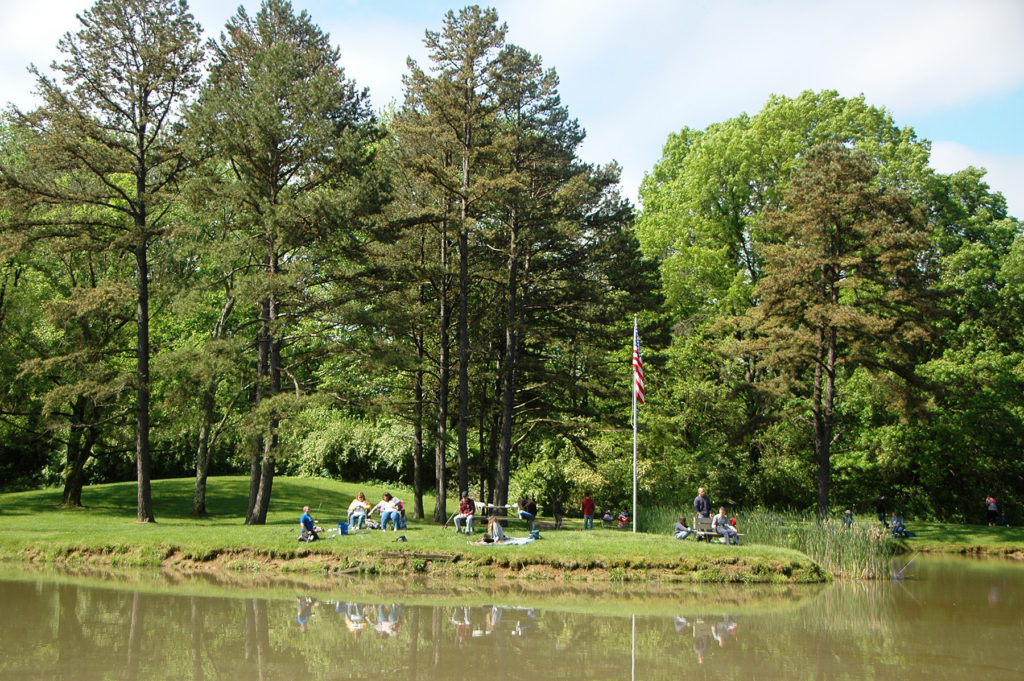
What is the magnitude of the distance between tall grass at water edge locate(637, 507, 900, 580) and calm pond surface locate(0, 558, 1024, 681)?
319 cm

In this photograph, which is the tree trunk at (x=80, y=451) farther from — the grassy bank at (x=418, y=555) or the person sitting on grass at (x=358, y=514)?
the person sitting on grass at (x=358, y=514)

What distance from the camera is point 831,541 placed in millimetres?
22531

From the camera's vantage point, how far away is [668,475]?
36.5 meters

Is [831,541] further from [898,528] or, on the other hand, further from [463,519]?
[898,528]

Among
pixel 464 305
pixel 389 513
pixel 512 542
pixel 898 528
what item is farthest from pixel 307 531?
pixel 898 528

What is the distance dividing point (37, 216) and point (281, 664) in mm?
27916

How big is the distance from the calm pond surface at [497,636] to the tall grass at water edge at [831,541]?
319 centimetres

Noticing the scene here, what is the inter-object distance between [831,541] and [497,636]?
12.1 m

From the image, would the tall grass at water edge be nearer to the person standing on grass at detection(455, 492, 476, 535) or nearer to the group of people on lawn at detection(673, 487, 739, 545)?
the group of people on lawn at detection(673, 487, 739, 545)

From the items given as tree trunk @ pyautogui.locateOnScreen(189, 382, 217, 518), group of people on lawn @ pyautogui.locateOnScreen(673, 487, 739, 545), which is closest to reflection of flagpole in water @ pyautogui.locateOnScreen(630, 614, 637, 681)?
group of people on lawn @ pyautogui.locateOnScreen(673, 487, 739, 545)

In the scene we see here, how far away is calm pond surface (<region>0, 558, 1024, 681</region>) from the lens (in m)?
11.5

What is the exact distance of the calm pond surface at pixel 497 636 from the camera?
1145 cm

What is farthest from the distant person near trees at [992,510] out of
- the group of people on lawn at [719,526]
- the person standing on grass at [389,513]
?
the person standing on grass at [389,513]

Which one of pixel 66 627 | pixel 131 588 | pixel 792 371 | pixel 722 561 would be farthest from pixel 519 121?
pixel 66 627
